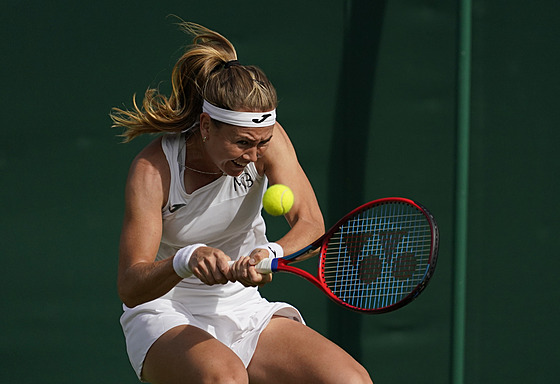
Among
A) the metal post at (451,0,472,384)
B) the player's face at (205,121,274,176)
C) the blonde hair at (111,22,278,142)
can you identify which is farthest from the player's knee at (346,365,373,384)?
the metal post at (451,0,472,384)

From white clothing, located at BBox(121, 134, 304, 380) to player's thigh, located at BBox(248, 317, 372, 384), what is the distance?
0.12 ft

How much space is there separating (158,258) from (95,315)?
1.01 m

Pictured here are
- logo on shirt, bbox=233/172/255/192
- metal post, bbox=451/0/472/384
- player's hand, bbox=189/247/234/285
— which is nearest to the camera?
player's hand, bbox=189/247/234/285

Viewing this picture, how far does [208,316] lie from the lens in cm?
273

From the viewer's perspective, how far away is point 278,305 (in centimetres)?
281

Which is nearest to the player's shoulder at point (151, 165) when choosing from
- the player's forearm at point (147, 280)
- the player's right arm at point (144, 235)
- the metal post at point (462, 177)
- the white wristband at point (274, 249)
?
the player's right arm at point (144, 235)

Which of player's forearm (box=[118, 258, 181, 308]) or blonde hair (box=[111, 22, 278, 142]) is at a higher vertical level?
blonde hair (box=[111, 22, 278, 142])

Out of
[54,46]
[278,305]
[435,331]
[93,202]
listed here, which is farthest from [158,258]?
[435,331]

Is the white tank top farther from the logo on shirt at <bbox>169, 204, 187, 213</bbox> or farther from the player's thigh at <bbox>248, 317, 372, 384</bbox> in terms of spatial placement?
the player's thigh at <bbox>248, 317, 372, 384</bbox>

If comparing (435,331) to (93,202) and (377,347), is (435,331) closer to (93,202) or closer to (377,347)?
(377,347)

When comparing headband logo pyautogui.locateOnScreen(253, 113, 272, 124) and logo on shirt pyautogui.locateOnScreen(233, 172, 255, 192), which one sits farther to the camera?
logo on shirt pyautogui.locateOnScreen(233, 172, 255, 192)

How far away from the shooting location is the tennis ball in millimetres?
2506

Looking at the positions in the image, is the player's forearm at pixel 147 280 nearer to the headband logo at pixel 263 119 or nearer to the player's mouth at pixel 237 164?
the player's mouth at pixel 237 164

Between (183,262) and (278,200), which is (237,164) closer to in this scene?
(278,200)
